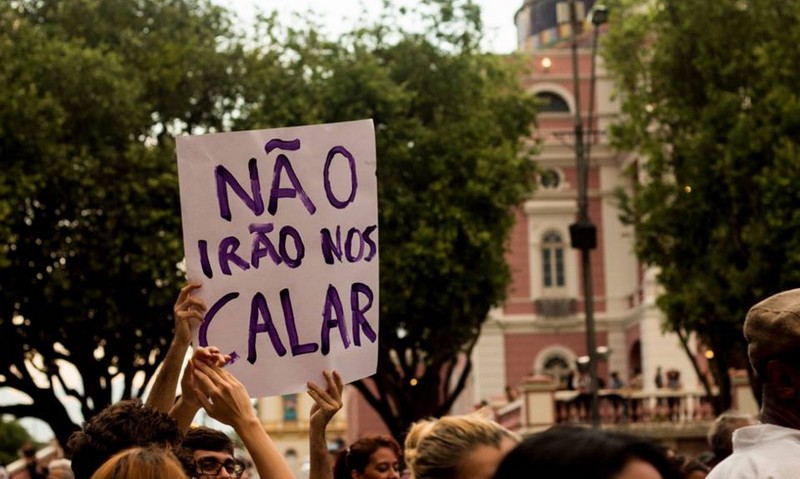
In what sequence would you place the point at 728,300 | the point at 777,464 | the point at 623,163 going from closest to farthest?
the point at 777,464 → the point at 728,300 → the point at 623,163

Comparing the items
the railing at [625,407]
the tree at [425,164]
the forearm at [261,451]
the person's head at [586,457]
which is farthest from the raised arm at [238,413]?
the railing at [625,407]

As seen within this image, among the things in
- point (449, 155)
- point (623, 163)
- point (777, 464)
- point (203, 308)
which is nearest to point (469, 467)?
point (777, 464)

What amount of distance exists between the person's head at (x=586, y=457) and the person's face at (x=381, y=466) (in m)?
5.17

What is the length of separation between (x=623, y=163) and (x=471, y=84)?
17121 mm

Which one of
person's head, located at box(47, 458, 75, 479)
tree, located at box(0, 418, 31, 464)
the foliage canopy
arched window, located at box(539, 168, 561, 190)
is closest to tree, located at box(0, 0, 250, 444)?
the foliage canopy

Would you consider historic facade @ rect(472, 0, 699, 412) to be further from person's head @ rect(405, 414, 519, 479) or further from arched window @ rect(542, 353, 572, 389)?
person's head @ rect(405, 414, 519, 479)

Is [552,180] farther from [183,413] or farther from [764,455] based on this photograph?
[764,455]

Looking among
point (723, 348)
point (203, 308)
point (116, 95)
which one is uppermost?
point (116, 95)

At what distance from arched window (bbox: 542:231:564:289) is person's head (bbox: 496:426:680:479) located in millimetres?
48030

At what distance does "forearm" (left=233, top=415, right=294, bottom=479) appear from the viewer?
4.65 meters

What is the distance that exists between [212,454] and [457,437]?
6.86 ft

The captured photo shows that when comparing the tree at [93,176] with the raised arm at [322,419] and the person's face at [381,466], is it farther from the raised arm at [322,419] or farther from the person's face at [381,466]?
the raised arm at [322,419]

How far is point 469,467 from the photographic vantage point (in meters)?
4.41

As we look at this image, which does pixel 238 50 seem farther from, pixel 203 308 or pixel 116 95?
pixel 203 308
